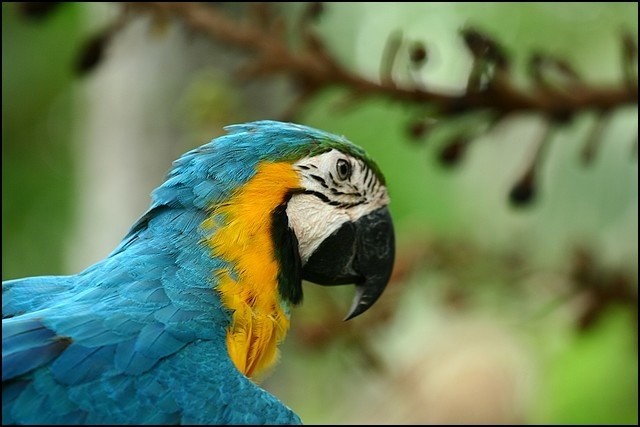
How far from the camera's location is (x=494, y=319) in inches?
144

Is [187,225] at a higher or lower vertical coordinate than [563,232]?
higher

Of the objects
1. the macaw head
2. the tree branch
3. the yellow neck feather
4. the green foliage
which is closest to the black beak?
the macaw head

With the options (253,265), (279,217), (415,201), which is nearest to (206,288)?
(253,265)

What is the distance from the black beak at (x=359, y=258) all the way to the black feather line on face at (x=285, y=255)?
0.06 metres

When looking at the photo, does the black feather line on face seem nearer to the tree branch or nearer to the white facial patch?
the white facial patch

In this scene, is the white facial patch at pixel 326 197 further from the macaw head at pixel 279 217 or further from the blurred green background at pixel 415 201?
the blurred green background at pixel 415 201

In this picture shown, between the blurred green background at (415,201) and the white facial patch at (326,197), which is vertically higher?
the white facial patch at (326,197)

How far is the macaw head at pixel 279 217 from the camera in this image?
1.43 meters

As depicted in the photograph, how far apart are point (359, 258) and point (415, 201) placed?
11.4 ft

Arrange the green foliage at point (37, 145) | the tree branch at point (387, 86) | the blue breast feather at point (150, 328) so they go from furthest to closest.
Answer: the green foliage at point (37, 145), the tree branch at point (387, 86), the blue breast feather at point (150, 328)

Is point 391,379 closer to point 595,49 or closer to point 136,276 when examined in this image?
point 136,276

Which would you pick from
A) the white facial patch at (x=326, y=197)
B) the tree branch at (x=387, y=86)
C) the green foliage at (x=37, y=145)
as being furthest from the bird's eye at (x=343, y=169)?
the green foliage at (x=37, y=145)

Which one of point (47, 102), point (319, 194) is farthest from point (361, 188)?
point (47, 102)

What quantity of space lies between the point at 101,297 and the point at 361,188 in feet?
1.86
